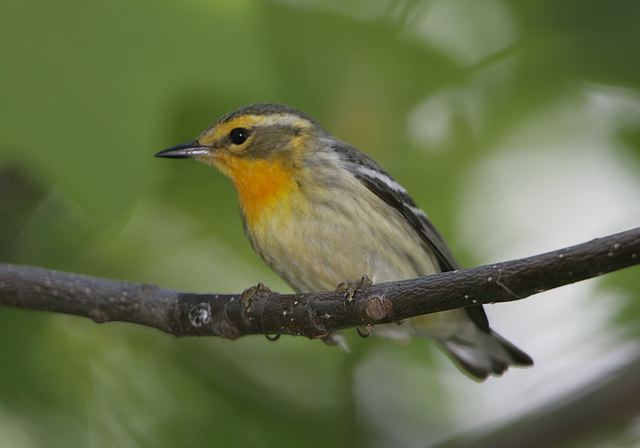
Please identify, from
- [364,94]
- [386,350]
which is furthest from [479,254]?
[364,94]

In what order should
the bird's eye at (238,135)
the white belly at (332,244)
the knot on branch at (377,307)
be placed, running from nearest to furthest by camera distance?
the knot on branch at (377,307)
the white belly at (332,244)
the bird's eye at (238,135)

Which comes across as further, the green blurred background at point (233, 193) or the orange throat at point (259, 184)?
the orange throat at point (259, 184)

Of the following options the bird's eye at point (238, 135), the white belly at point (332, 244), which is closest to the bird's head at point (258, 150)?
the bird's eye at point (238, 135)

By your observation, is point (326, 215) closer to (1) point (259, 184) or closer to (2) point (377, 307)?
(1) point (259, 184)

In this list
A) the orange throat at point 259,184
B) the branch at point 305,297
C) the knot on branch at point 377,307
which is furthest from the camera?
the orange throat at point 259,184

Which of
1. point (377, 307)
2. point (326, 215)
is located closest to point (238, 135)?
point (326, 215)

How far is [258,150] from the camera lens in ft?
18.5

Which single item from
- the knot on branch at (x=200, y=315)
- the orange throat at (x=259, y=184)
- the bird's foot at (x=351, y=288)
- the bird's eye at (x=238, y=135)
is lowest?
the knot on branch at (x=200, y=315)

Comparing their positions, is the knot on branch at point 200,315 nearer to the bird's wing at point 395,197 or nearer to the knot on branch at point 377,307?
the knot on branch at point 377,307

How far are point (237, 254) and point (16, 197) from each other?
1430 millimetres

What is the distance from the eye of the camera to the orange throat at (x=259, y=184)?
204 inches

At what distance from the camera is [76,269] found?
5.14m

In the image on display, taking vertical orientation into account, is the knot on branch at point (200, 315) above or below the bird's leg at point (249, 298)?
below

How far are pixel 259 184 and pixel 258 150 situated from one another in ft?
1.32
